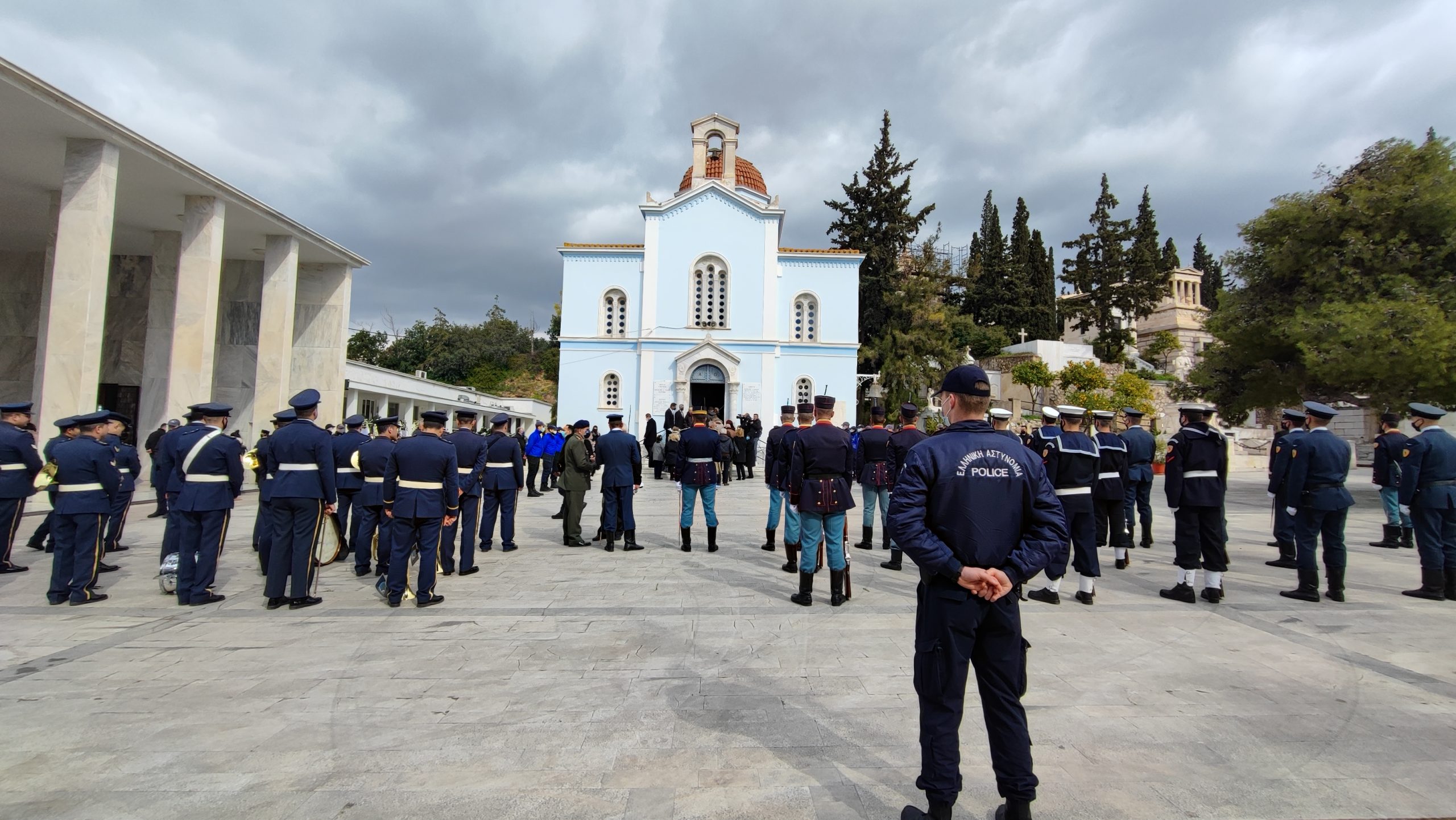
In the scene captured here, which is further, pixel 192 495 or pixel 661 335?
pixel 661 335

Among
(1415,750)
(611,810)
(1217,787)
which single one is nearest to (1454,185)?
(1415,750)

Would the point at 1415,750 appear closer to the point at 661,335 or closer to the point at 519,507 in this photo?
the point at 519,507

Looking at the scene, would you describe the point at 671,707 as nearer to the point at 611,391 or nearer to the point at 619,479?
the point at 619,479

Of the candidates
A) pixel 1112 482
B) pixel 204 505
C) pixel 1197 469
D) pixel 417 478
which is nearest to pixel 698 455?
pixel 417 478

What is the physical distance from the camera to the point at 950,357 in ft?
125

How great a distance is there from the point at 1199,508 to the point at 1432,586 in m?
2.82

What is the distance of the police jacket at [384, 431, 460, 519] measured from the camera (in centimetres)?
659

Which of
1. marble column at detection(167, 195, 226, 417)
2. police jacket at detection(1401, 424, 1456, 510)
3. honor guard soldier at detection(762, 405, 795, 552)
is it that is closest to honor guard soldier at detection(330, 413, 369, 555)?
honor guard soldier at detection(762, 405, 795, 552)

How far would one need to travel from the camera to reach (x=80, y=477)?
661cm

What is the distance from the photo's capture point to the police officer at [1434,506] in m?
7.31

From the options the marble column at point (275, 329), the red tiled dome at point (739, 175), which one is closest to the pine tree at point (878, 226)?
the red tiled dome at point (739, 175)

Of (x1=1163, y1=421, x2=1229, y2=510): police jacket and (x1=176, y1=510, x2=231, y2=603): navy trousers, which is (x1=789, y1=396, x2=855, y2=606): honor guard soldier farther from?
(x1=176, y1=510, x2=231, y2=603): navy trousers

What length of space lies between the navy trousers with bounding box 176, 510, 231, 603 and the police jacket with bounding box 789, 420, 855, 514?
5.46 meters

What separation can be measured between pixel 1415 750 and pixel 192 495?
9159 millimetres
